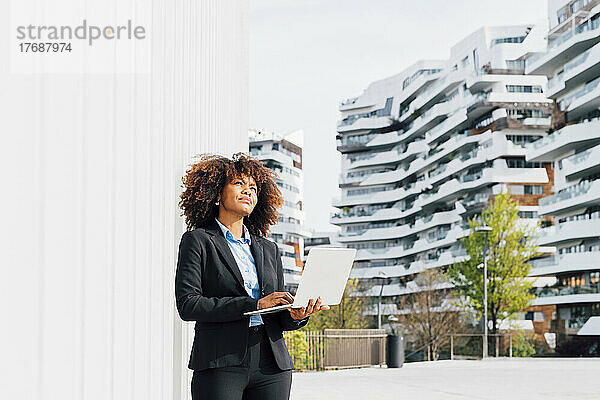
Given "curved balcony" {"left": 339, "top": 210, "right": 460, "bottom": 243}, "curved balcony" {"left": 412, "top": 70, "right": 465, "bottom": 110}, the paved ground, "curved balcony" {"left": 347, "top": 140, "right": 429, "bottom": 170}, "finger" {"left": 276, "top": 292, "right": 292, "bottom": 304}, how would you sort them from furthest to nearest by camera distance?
"curved balcony" {"left": 347, "top": 140, "right": 429, "bottom": 170}, "curved balcony" {"left": 412, "top": 70, "right": 465, "bottom": 110}, "curved balcony" {"left": 339, "top": 210, "right": 460, "bottom": 243}, the paved ground, "finger" {"left": 276, "top": 292, "right": 292, "bottom": 304}

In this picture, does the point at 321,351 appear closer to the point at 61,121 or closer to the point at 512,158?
the point at 61,121

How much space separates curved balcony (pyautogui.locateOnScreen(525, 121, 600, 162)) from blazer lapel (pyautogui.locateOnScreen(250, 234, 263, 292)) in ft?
150

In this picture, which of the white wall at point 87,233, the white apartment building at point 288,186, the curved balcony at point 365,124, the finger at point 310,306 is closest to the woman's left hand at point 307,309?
the finger at point 310,306

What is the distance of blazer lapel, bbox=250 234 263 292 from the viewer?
3105mm

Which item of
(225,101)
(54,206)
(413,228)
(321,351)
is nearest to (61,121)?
(54,206)

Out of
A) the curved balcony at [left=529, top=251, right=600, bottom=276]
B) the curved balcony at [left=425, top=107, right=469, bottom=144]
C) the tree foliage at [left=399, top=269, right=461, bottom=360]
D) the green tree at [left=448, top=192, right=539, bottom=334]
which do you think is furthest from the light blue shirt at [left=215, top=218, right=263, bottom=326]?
the curved balcony at [left=425, top=107, right=469, bottom=144]

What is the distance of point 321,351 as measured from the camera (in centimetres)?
2061

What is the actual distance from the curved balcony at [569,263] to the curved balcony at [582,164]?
4.13 m

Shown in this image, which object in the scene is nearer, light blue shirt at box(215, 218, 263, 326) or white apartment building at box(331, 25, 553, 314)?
light blue shirt at box(215, 218, 263, 326)

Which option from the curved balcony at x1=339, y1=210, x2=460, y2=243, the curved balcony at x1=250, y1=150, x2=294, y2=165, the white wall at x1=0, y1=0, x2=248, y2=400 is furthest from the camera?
the curved balcony at x1=250, y1=150, x2=294, y2=165

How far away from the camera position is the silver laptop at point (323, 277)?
2861 mm

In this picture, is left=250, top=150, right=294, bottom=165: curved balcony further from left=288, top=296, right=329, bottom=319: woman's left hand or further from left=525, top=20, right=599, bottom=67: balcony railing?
left=288, top=296, right=329, bottom=319: woman's left hand

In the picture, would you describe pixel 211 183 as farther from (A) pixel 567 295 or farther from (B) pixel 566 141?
(A) pixel 567 295

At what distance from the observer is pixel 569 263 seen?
157ft
